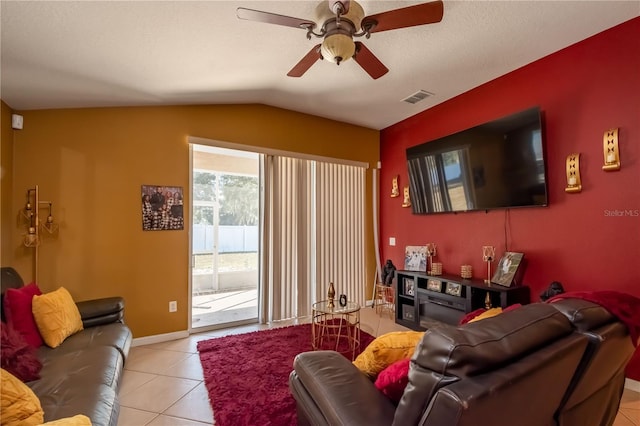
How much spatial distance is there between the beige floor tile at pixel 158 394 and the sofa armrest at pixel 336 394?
1.23 meters

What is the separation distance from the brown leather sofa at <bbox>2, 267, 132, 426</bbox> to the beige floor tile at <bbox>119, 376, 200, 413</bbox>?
0.29m

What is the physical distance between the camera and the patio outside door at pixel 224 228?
17.7 feet

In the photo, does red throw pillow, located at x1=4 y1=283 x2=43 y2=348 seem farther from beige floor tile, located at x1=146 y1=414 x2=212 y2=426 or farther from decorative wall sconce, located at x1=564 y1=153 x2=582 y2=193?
decorative wall sconce, located at x1=564 y1=153 x2=582 y2=193

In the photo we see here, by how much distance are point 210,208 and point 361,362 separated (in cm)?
489

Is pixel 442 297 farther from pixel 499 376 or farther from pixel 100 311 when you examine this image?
pixel 100 311

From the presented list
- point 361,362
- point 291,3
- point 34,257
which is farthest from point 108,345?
point 291,3

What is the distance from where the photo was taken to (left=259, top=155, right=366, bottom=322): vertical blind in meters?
3.84

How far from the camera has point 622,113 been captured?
230cm

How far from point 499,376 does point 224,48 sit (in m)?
2.63

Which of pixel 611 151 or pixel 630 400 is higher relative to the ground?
pixel 611 151

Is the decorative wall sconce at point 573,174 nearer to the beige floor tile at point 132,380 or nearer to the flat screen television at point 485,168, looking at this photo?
the flat screen television at point 485,168

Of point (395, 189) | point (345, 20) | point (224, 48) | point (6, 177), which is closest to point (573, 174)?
point (395, 189)

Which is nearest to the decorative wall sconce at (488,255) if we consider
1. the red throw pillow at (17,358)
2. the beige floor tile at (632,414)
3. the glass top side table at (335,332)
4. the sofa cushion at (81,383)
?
the beige floor tile at (632,414)

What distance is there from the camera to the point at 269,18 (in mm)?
1684
